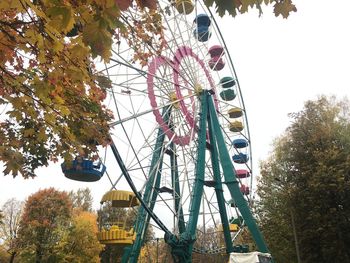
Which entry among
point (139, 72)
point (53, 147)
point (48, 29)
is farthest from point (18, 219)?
point (48, 29)

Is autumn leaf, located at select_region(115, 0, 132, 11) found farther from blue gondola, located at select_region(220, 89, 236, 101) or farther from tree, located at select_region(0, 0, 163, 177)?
blue gondola, located at select_region(220, 89, 236, 101)

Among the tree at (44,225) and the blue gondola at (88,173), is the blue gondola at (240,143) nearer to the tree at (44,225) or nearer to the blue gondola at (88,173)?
the blue gondola at (88,173)

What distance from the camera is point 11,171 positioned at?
3.87 m

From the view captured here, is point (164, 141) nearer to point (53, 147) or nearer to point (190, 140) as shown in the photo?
point (190, 140)

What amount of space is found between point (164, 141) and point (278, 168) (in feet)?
32.3

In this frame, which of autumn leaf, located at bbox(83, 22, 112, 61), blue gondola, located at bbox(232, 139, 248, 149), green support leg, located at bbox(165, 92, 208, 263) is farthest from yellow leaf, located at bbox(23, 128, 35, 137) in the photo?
blue gondola, located at bbox(232, 139, 248, 149)

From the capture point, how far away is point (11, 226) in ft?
117

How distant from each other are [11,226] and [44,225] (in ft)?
18.8

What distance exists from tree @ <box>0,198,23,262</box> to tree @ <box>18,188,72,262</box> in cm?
147

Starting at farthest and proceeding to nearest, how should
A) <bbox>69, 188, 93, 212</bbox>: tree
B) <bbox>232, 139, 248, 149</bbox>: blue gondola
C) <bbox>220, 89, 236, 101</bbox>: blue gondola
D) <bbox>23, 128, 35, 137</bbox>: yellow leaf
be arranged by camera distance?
<bbox>69, 188, 93, 212</bbox>: tree → <bbox>232, 139, 248, 149</bbox>: blue gondola → <bbox>220, 89, 236, 101</bbox>: blue gondola → <bbox>23, 128, 35, 137</bbox>: yellow leaf

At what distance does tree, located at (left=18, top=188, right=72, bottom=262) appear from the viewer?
3080cm

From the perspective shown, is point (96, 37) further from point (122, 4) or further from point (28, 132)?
point (28, 132)

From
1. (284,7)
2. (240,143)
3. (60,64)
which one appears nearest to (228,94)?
(240,143)

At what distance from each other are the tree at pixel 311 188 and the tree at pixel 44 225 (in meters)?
18.8
